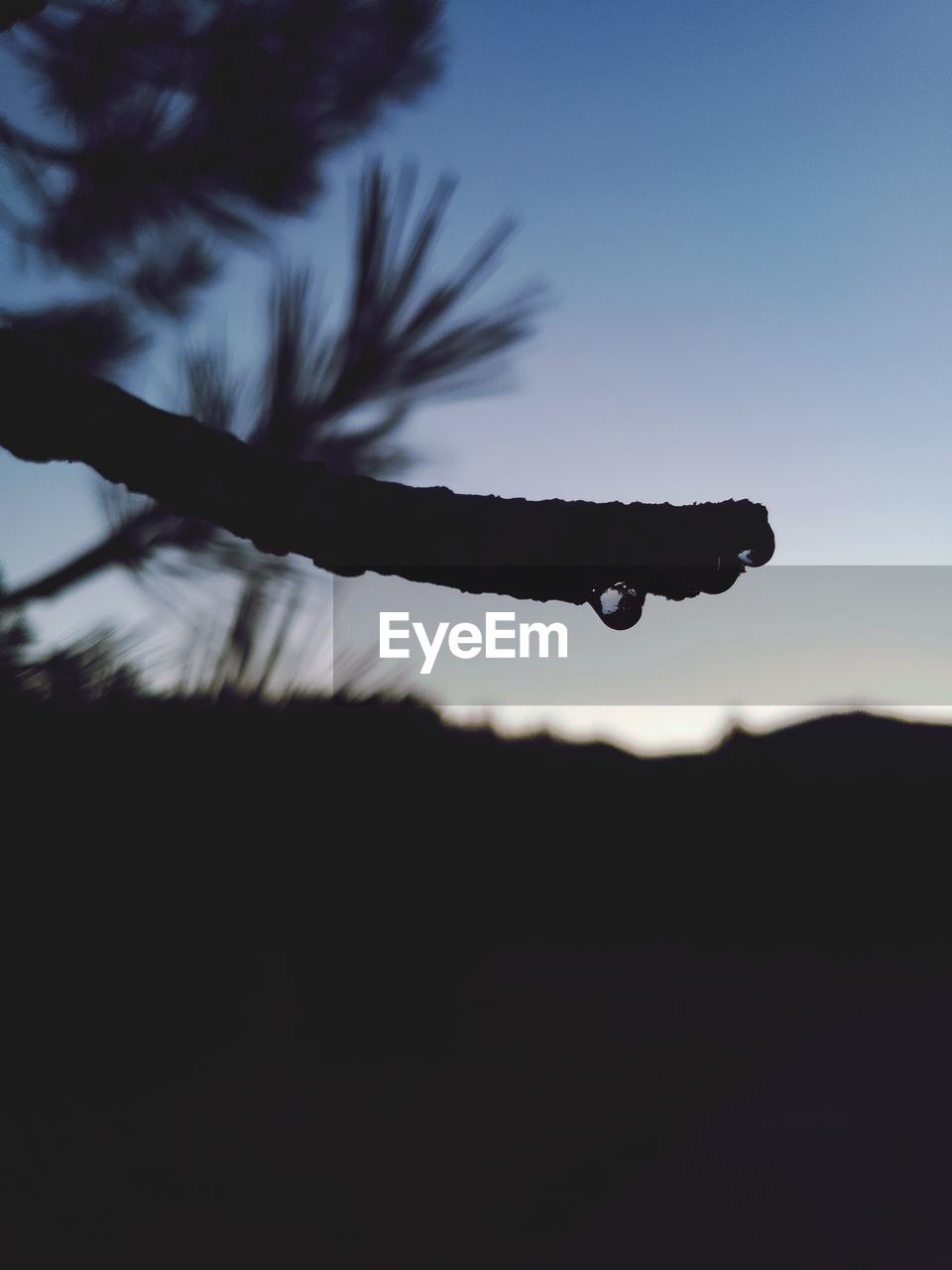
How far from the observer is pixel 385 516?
0.36 meters

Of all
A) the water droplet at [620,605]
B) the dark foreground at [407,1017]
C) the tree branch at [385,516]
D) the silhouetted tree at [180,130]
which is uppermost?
the silhouetted tree at [180,130]

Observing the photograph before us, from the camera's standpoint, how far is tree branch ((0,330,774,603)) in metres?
0.36

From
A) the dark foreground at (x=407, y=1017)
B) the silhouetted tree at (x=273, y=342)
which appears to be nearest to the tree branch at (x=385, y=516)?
the silhouetted tree at (x=273, y=342)

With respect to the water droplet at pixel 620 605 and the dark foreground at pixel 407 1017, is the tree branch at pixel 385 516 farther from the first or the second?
the dark foreground at pixel 407 1017

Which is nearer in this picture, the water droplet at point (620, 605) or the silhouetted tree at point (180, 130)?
the water droplet at point (620, 605)

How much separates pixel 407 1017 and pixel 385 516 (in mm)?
348

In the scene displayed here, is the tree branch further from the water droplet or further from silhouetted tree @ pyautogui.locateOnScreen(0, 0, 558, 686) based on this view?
silhouetted tree @ pyautogui.locateOnScreen(0, 0, 558, 686)

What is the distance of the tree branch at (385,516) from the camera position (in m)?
0.36

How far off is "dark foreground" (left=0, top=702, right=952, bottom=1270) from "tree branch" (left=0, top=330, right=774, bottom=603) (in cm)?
15

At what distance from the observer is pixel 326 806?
1.60 feet

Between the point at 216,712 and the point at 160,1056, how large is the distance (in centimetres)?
17

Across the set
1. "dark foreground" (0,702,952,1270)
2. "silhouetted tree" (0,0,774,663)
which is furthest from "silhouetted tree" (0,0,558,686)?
"dark foreground" (0,702,952,1270)

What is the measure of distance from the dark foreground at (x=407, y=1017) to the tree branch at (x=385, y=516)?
0.15 m

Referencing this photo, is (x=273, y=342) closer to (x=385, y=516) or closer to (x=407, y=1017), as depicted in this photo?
(x=385, y=516)
